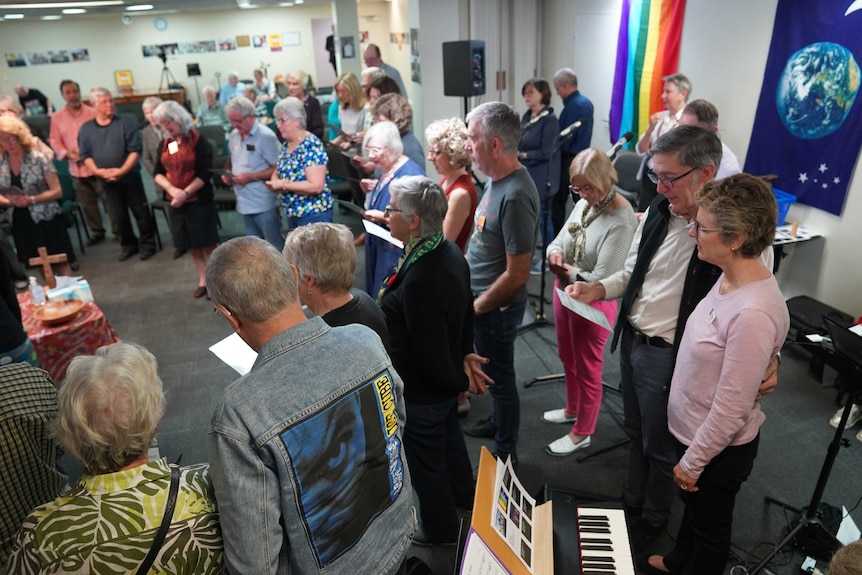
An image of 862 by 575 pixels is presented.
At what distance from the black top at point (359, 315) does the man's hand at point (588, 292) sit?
35.5 inches

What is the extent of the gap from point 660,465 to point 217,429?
1718 mm

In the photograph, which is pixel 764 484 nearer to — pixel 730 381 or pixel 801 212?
pixel 730 381

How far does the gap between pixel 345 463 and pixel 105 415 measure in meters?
0.52

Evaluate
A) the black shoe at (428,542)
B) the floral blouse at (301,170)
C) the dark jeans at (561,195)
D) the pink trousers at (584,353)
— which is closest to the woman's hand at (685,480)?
the pink trousers at (584,353)

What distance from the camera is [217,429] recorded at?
1115 millimetres

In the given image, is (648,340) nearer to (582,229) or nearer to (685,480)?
(685,480)

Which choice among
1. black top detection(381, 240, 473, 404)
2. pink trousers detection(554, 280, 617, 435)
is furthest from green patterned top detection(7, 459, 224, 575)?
pink trousers detection(554, 280, 617, 435)

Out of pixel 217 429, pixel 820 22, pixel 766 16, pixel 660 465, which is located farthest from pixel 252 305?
pixel 766 16

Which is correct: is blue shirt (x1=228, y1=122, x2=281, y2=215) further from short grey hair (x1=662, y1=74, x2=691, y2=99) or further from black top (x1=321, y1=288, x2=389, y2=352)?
short grey hair (x1=662, y1=74, x2=691, y2=99)

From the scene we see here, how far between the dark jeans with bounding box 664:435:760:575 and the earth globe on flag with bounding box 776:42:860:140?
111 inches

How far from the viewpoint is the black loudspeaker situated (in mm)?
5492

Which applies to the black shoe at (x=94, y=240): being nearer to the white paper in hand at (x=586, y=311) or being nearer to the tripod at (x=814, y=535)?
the white paper in hand at (x=586, y=311)

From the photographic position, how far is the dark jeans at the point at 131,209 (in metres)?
5.70

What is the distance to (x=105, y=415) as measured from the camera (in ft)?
3.96
